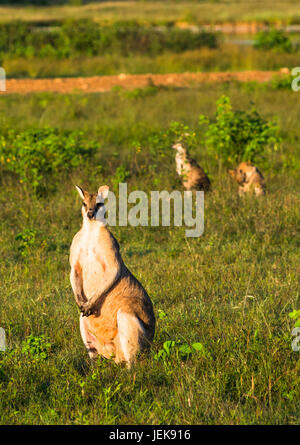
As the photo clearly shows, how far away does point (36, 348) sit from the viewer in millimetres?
4355

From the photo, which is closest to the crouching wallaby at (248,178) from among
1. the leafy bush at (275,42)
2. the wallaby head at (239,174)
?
the wallaby head at (239,174)

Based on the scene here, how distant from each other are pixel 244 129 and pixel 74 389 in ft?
18.8

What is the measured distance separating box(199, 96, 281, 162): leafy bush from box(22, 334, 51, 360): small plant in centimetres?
489

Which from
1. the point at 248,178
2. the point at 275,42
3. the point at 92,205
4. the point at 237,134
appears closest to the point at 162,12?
the point at 275,42

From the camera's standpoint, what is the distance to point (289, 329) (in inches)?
181

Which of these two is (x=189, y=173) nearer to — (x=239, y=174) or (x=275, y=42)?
(x=239, y=174)

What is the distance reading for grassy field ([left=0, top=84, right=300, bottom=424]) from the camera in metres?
3.74

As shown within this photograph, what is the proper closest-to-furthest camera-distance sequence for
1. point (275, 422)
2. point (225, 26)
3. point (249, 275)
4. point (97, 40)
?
1. point (275, 422)
2. point (249, 275)
3. point (97, 40)
4. point (225, 26)

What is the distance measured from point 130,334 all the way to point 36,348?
68 centimetres

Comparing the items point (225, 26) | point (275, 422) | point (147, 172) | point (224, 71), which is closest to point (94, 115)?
point (147, 172)

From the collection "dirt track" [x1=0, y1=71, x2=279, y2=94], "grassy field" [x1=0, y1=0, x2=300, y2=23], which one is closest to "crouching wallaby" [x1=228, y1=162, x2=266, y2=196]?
"dirt track" [x1=0, y1=71, x2=279, y2=94]

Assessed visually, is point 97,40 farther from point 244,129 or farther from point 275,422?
point 275,422

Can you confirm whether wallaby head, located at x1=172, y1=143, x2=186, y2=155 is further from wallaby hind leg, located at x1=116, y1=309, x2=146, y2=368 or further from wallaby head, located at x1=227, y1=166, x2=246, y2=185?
wallaby hind leg, located at x1=116, y1=309, x2=146, y2=368

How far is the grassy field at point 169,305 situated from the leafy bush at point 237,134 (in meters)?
0.43
